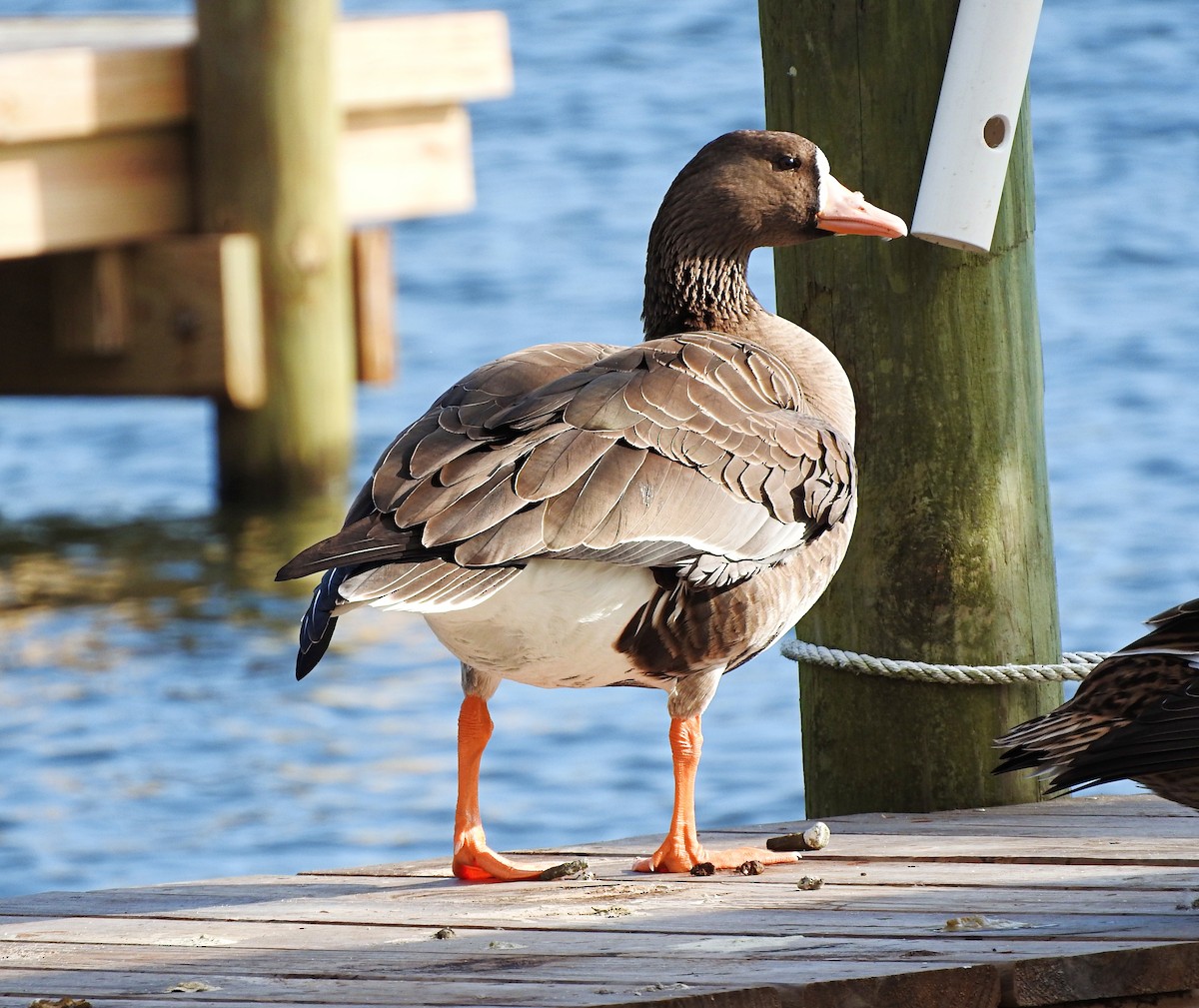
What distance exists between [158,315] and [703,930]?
699cm

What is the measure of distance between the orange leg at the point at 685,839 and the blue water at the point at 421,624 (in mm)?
1226

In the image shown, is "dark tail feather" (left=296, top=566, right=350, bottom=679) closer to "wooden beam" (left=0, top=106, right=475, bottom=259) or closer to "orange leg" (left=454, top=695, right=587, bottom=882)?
"orange leg" (left=454, top=695, right=587, bottom=882)

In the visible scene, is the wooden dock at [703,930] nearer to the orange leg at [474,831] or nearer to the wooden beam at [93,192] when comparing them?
the orange leg at [474,831]

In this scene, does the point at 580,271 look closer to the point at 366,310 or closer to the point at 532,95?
the point at 366,310

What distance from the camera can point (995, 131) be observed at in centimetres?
391

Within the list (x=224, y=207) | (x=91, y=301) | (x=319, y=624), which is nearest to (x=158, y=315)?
(x=91, y=301)

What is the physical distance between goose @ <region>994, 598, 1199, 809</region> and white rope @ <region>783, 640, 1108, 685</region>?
0.55 m

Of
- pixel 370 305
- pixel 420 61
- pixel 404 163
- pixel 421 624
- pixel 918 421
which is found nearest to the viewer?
pixel 918 421

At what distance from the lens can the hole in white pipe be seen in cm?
390

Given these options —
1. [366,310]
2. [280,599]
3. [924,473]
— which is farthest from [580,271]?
[924,473]

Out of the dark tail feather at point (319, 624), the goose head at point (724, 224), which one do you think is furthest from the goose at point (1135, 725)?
the dark tail feather at point (319, 624)

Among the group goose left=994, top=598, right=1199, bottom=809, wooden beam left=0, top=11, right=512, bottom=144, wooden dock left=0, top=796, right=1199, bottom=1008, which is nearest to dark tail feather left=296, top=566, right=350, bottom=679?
wooden dock left=0, top=796, right=1199, bottom=1008

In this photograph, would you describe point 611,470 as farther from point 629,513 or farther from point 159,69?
point 159,69

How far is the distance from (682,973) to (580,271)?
11.8m
